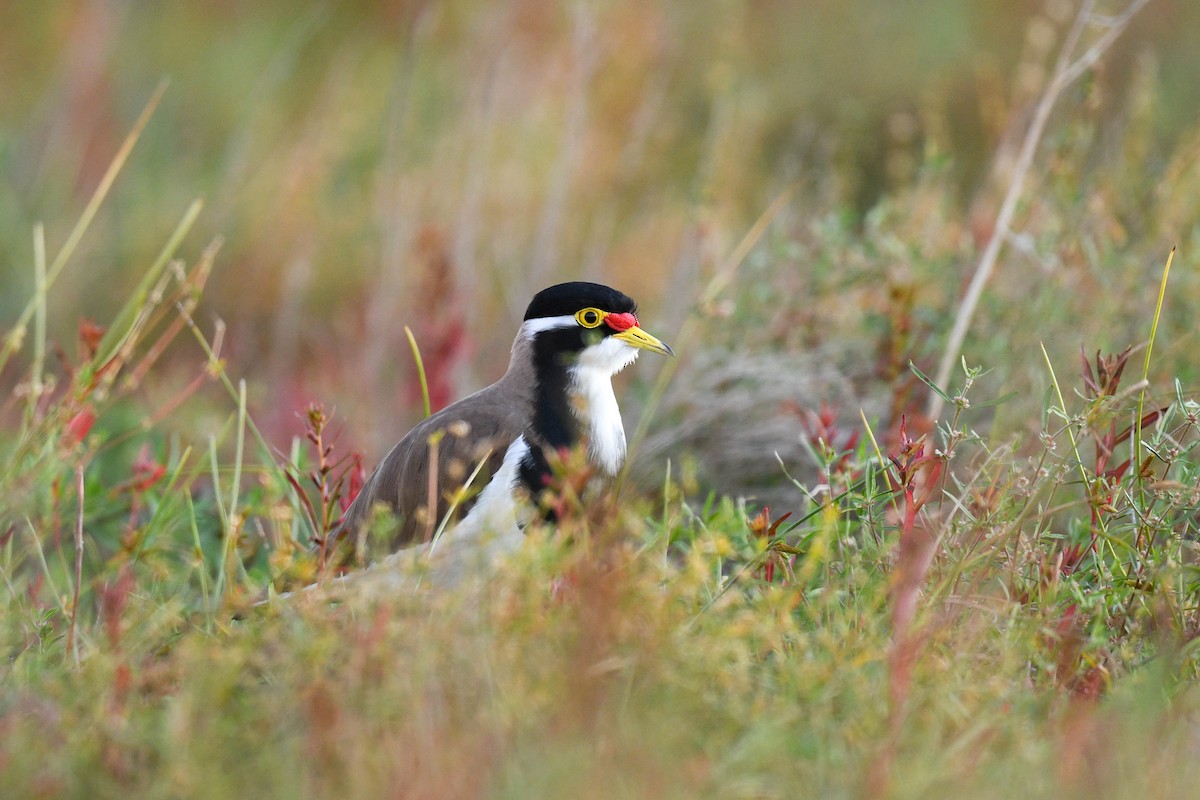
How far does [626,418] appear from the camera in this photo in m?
5.21

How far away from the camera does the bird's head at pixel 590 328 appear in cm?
363

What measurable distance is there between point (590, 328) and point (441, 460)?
510 millimetres

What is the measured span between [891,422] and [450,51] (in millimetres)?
5913

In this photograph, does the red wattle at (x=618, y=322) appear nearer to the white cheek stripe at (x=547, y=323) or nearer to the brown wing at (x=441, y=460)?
the white cheek stripe at (x=547, y=323)

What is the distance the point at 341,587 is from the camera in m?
2.66

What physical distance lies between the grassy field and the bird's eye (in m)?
0.24

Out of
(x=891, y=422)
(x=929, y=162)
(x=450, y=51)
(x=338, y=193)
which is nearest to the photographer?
(x=891, y=422)

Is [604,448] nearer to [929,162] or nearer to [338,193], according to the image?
[929,162]

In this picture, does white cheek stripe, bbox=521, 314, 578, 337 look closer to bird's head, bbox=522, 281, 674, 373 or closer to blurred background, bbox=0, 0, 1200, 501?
bird's head, bbox=522, 281, 674, 373

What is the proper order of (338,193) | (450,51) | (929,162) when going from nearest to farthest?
(929,162)
(338,193)
(450,51)

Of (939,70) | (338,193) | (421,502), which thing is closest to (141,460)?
(421,502)

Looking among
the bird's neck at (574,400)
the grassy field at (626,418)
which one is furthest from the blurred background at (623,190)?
the bird's neck at (574,400)

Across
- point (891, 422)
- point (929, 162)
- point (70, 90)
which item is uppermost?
point (70, 90)

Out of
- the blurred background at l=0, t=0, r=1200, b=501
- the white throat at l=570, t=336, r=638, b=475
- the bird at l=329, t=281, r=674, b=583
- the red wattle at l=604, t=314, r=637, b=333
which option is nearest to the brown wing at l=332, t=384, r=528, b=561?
the bird at l=329, t=281, r=674, b=583
